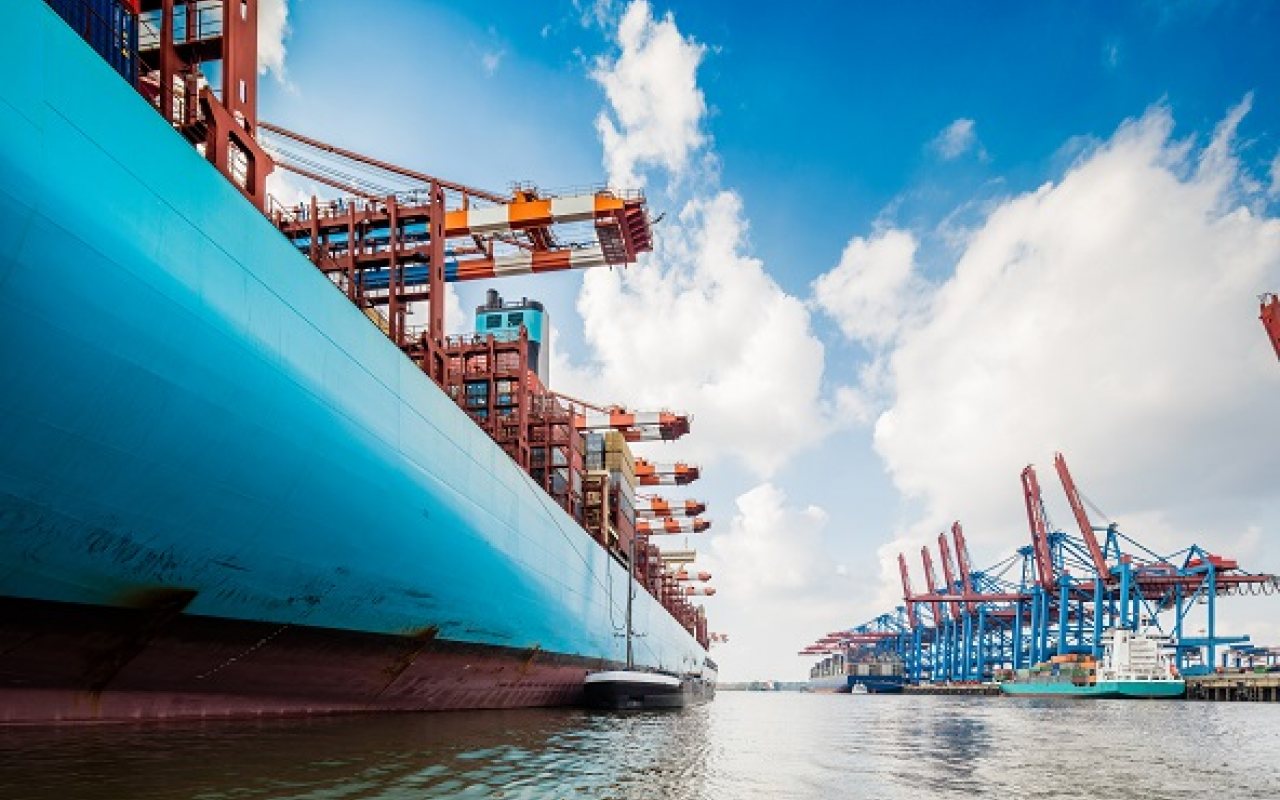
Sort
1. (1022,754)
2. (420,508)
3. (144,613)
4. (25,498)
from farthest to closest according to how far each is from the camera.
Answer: (420,508)
(1022,754)
(144,613)
(25,498)

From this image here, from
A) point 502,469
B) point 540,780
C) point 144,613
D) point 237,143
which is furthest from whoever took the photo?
point 502,469

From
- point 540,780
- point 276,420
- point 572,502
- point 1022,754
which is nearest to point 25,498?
point 276,420

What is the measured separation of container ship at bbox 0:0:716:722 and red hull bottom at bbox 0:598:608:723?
0.11ft

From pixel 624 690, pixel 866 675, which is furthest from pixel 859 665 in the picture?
pixel 624 690

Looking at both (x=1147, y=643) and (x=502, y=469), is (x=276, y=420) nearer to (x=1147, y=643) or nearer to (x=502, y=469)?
(x=502, y=469)

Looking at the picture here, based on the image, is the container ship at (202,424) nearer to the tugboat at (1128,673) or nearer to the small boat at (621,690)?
the small boat at (621,690)

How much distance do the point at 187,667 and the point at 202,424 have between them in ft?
11.2

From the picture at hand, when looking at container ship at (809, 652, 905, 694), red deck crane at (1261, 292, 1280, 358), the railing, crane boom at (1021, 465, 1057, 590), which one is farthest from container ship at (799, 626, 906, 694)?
the railing

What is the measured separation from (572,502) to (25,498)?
22.7m

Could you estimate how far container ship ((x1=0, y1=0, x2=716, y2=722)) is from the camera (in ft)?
28.1

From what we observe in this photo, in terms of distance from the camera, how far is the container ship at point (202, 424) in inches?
337

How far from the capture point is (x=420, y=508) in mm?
15789

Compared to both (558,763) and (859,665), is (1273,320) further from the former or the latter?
(859,665)

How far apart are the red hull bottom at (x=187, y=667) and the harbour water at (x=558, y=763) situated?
0.29 meters
